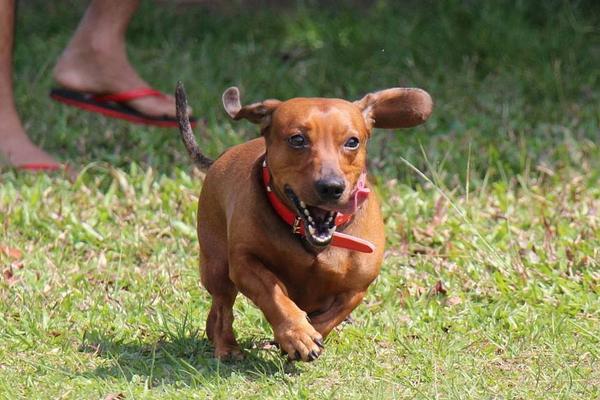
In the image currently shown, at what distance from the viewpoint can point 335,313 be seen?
3.90 meters

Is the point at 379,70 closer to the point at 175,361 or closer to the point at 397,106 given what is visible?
the point at 397,106

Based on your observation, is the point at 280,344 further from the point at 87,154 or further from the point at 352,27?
the point at 352,27

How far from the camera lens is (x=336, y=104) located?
3861mm

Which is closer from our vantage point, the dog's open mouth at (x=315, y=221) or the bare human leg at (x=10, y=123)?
the dog's open mouth at (x=315, y=221)

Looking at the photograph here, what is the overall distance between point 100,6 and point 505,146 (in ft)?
6.82

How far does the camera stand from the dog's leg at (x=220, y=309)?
4.09 metres

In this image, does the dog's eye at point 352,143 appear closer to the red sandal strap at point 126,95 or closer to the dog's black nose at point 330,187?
the dog's black nose at point 330,187

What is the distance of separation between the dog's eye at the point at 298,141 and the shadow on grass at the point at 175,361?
658 millimetres

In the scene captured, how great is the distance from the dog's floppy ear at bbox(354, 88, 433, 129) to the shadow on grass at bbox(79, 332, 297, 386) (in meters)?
0.79

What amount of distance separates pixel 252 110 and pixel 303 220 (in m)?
0.43

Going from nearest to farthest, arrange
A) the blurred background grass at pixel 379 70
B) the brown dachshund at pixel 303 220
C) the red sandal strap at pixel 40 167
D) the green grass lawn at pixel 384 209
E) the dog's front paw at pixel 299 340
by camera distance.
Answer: the dog's front paw at pixel 299 340 < the brown dachshund at pixel 303 220 < the green grass lawn at pixel 384 209 < the red sandal strap at pixel 40 167 < the blurred background grass at pixel 379 70

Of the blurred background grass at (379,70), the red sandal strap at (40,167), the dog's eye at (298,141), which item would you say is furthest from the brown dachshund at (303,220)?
the red sandal strap at (40,167)

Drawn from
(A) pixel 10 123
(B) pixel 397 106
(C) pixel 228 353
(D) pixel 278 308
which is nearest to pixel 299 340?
(D) pixel 278 308

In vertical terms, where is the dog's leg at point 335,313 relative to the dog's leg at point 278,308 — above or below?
below
